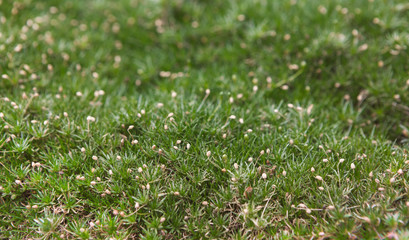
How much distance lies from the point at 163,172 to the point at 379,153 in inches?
81.0

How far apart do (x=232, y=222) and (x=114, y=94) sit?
87.6 inches

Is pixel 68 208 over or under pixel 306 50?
under

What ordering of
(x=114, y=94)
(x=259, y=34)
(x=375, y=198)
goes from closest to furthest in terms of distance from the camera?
1. (x=375, y=198)
2. (x=114, y=94)
3. (x=259, y=34)

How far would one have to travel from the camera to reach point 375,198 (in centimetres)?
297

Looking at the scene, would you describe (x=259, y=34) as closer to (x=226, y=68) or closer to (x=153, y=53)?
(x=226, y=68)

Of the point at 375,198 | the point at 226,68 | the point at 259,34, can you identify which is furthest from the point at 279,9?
the point at 375,198

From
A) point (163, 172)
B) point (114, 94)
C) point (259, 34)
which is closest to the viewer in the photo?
point (163, 172)

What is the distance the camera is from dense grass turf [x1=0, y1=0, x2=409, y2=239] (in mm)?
3029

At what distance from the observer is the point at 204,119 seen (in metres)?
3.71

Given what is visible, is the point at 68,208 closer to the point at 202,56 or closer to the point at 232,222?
the point at 232,222

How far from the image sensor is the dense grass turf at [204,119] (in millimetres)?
3029

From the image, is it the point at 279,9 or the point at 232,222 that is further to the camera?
the point at 279,9

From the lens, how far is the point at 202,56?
4836 millimetres

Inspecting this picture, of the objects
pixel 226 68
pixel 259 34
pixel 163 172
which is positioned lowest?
pixel 163 172
